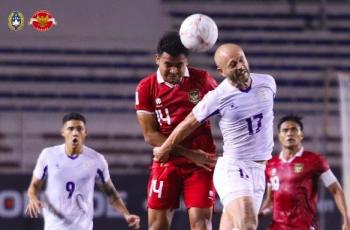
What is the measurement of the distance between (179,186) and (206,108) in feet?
3.14

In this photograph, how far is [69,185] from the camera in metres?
10.2

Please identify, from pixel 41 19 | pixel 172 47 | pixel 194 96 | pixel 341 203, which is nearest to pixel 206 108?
pixel 194 96

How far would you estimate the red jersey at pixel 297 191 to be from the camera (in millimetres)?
10477

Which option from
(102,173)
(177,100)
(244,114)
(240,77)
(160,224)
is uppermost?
(240,77)

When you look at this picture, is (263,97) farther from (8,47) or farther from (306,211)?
(8,47)

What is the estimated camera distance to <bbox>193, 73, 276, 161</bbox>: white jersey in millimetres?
7973

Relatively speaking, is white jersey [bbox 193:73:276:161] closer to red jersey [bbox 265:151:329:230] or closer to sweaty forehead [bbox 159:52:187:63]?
sweaty forehead [bbox 159:52:187:63]

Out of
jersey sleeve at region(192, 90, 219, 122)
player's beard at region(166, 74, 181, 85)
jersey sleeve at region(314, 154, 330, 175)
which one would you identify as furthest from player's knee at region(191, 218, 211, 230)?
jersey sleeve at region(314, 154, 330, 175)

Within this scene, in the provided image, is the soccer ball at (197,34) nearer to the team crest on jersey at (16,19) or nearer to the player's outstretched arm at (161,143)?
the player's outstretched arm at (161,143)

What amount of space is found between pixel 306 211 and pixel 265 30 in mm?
6415

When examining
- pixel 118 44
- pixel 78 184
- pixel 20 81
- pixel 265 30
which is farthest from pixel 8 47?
pixel 78 184

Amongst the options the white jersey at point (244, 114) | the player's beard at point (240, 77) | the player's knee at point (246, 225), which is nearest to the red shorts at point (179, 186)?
the white jersey at point (244, 114)

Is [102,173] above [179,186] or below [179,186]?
above

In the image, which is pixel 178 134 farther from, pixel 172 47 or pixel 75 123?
pixel 75 123
